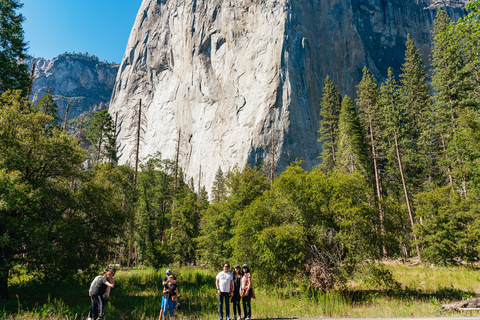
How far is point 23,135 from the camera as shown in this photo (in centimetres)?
1193

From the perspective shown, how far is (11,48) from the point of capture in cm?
1831

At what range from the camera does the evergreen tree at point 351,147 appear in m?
31.2

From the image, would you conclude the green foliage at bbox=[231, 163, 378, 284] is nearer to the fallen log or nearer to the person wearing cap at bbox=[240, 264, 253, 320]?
the fallen log

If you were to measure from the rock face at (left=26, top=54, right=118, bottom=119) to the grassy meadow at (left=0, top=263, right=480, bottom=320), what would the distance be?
187 m

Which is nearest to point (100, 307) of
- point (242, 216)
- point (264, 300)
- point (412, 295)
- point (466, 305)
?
point (264, 300)

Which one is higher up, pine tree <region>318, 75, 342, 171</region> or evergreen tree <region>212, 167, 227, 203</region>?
pine tree <region>318, 75, 342, 171</region>

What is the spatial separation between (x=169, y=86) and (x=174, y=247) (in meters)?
73.6

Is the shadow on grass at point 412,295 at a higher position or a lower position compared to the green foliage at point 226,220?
lower

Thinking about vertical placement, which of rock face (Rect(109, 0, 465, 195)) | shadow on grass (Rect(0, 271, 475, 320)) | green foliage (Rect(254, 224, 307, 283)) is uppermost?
rock face (Rect(109, 0, 465, 195))

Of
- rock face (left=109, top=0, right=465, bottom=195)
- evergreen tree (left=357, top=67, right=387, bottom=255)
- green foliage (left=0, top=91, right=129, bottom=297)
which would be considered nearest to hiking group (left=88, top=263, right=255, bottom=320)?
green foliage (left=0, top=91, right=129, bottom=297)

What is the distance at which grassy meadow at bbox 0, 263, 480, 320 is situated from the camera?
988 centimetres

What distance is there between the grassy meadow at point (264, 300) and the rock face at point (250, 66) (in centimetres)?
3349

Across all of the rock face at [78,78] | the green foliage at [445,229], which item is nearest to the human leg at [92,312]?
the green foliage at [445,229]

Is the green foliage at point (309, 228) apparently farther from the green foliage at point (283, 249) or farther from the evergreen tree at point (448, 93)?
the evergreen tree at point (448, 93)
